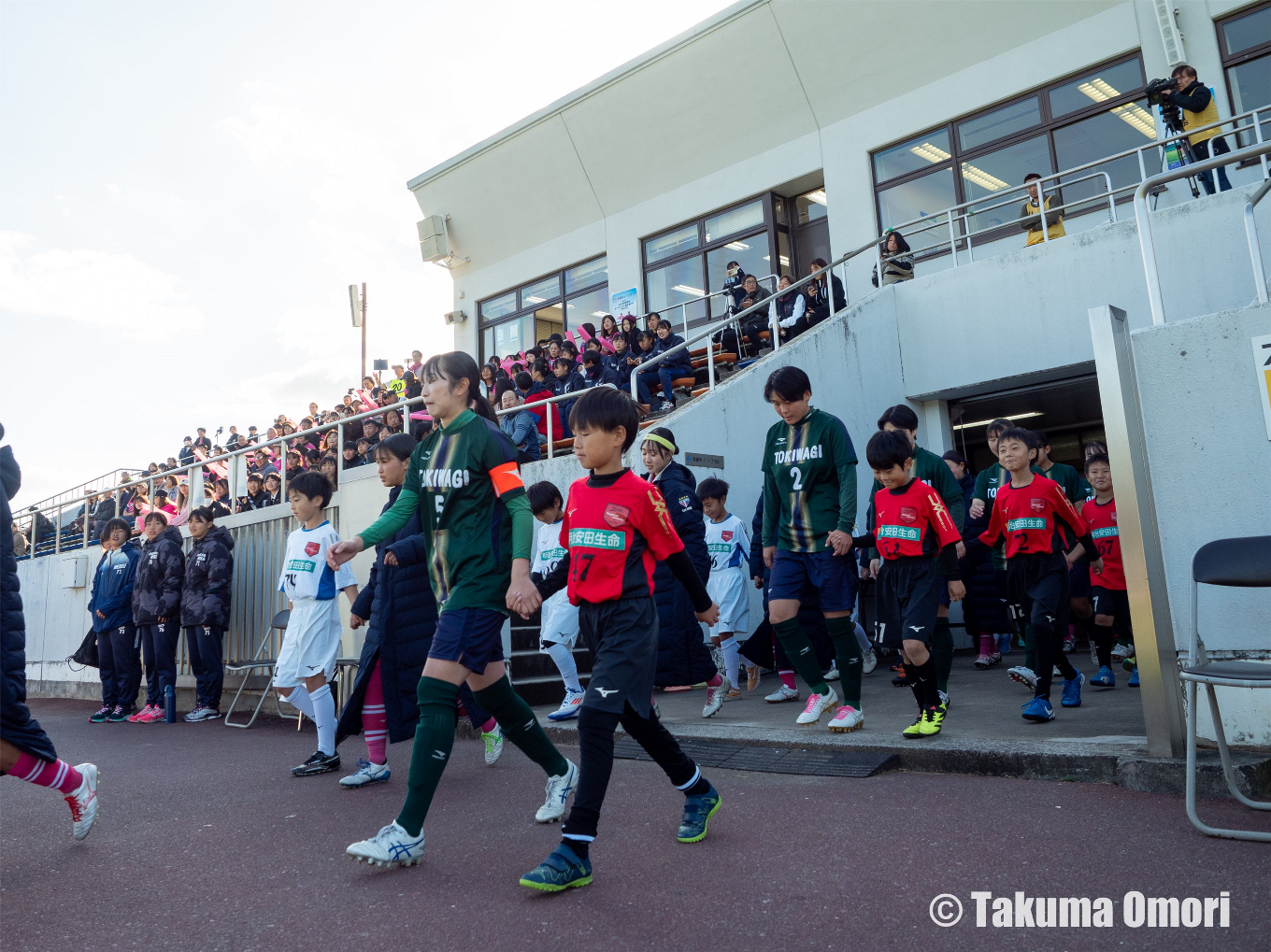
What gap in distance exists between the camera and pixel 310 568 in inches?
232

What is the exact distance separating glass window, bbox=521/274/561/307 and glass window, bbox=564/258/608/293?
0.97 ft

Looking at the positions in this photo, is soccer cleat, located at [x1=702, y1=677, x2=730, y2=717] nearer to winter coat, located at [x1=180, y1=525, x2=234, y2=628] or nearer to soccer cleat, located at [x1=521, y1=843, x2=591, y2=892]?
soccer cleat, located at [x1=521, y1=843, x2=591, y2=892]

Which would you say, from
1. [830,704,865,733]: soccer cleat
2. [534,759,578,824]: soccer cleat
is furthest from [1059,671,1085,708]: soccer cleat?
[534,759,578,824]: soccer cleat

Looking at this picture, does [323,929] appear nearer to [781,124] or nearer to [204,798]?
[204,798]

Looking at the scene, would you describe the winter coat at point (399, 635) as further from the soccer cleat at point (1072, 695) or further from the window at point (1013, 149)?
the window at point (1013, 149)

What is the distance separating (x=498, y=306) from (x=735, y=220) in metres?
6.65

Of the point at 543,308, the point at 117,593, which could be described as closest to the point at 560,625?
the point at 117,593

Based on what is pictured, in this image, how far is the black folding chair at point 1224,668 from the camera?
10.2 ft

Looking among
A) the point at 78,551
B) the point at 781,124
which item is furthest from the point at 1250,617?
the point at 78,551

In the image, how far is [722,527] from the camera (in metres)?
7.81

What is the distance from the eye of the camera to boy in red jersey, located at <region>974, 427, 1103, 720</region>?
5281 mm

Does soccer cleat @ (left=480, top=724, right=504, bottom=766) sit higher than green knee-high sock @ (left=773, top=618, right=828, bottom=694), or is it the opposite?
green knee-high sock @ (left=773, top=618, right=828, bottom=694)

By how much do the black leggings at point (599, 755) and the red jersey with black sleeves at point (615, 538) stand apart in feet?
1.50

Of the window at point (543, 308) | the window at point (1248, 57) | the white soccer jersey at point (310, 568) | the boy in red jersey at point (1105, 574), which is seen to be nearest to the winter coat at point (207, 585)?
the white soccer jersey at point (310, 568)
